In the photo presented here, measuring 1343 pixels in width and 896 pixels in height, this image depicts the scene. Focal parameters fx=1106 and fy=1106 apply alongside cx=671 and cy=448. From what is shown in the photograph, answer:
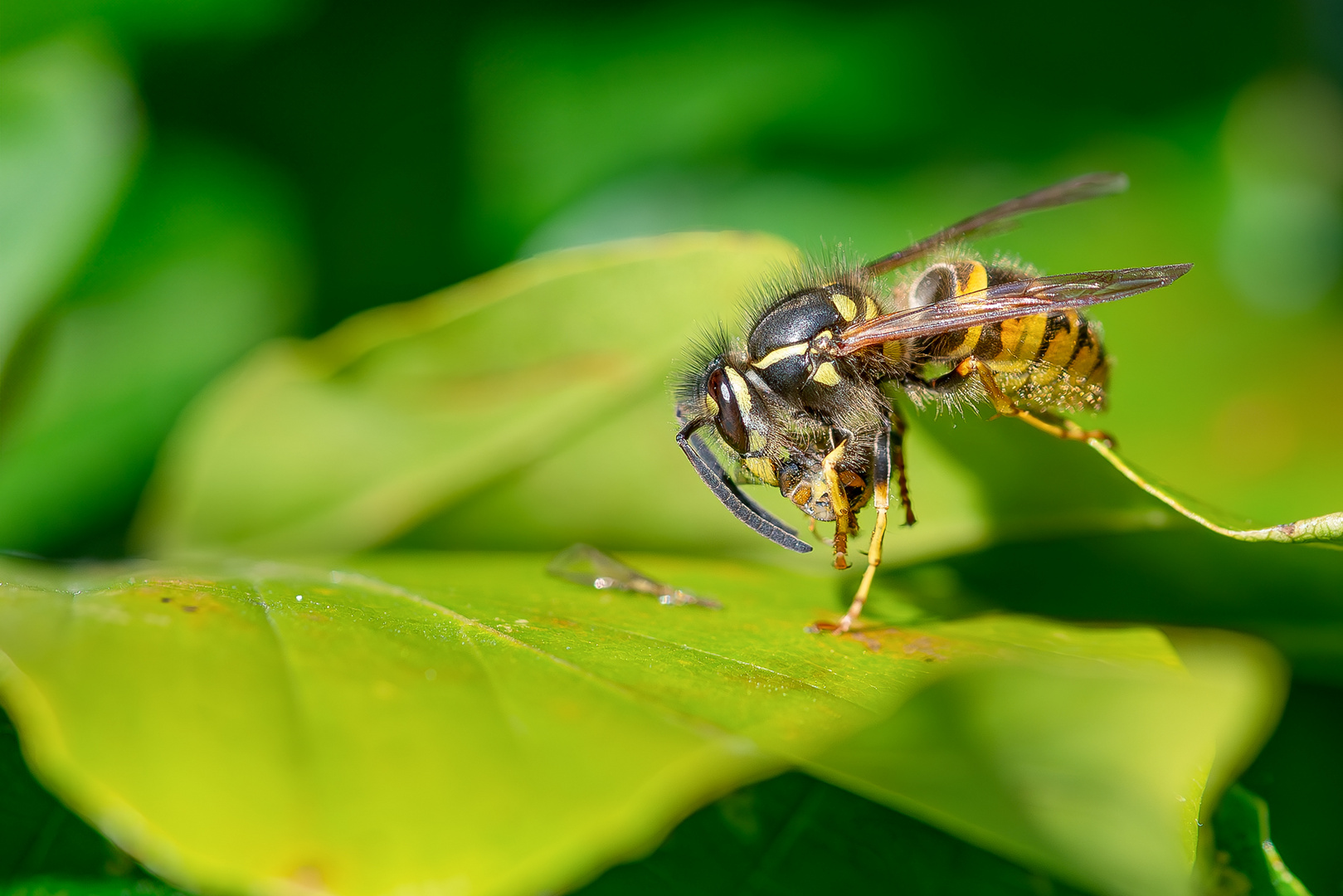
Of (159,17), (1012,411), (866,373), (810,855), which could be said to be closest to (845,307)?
(866,373)

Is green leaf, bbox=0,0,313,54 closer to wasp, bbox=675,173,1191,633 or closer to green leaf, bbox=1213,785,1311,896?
wasp, bbox=675,173,1191,633

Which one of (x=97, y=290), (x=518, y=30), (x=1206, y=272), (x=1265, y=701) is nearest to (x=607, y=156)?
(x=518, y=30)

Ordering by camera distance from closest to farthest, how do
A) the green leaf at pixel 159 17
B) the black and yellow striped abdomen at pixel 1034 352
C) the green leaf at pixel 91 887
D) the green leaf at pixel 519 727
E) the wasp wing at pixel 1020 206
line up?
the green leaf at pixel 519 727
the green leaf at pixel 91 887
the black and yellow striped abdomen at pixel 1034 352
the wasp wing at pixel 1020 206
the green leaf at pixel 159 17

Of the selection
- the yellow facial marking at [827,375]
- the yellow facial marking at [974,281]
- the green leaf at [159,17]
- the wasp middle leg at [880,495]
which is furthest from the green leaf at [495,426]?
the green leaf at [159,17]

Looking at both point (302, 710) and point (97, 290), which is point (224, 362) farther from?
point (302, 710)

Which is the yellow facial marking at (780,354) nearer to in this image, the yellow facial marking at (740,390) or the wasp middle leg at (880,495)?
the yellow facial marking at (740,390)

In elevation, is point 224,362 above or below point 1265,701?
above
